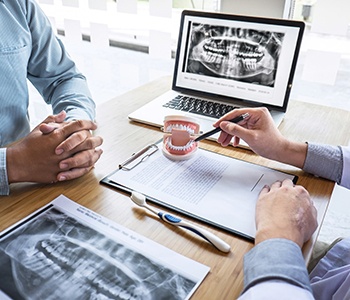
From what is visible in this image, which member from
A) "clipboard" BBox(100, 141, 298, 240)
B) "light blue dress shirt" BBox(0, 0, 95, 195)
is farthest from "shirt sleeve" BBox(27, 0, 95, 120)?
"clipboard" BBox(100, 141, 298, 240)

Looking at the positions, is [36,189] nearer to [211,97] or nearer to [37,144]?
[37,144]

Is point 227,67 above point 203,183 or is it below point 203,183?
above

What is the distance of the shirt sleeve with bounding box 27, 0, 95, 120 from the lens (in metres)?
1.06

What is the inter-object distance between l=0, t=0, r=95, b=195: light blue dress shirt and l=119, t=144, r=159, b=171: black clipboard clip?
0.20 meters

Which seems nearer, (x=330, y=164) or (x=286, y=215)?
(x=286, y=215)

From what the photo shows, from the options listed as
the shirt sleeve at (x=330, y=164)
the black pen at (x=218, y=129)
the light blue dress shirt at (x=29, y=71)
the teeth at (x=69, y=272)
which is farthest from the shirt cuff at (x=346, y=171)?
the light blue dress shirt at (x=29, y=71)

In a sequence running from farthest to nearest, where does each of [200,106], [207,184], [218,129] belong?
1. [200,106]
2. [218,129]
3. [207,184]

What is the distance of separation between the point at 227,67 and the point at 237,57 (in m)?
0.04

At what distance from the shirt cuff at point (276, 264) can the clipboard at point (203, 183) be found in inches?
2.4

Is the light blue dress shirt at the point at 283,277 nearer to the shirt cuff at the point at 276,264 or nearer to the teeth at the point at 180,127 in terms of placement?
the shirt cuff at the point at 276,264

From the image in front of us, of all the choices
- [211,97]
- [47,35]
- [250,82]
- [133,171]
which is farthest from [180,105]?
[47,35]

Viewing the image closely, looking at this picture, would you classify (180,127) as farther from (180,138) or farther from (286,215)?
(286,215)

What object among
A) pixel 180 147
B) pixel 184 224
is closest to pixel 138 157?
pixel 180 147

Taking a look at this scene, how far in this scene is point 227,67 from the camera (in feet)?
3.61
